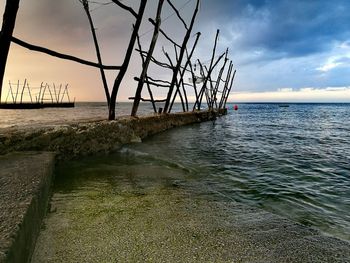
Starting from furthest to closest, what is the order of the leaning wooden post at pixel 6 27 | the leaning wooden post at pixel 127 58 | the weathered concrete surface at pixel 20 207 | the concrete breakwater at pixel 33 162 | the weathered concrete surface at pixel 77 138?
1. the leaning wooden post at pixel 127 58
2. the weathered concrete surface at pixel 77 138
3. the leaning wooden post at pixel 6 27
4. the concrete breakwater at pixel 33 162
5. the weathered concrete surface at pixel 20 207

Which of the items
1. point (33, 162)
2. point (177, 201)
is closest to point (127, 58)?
point (33, 162)

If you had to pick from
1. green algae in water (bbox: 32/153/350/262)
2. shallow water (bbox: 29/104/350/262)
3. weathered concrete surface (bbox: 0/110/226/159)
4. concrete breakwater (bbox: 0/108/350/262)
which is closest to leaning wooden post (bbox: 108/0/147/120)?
weathered concrete surface (bbox: 0/110/226/159)

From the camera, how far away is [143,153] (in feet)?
20.0

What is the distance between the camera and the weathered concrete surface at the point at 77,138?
402 centimetres

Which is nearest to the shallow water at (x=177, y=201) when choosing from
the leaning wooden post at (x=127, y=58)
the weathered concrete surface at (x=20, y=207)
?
the weathered concrete surface at (x=20, y=207)

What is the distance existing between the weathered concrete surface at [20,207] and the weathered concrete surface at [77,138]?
33.2 inches

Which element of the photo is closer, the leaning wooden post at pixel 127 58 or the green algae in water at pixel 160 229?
the green algae in water at pixel 160 229

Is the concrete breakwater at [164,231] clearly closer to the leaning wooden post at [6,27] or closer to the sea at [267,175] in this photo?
the sea at [267,175]

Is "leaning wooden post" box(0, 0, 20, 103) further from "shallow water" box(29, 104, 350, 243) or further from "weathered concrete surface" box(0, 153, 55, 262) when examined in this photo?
"shallow water" box(29, 104, 350, 243)

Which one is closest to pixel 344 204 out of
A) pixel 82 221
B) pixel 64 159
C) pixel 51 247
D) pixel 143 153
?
pixel 82 221

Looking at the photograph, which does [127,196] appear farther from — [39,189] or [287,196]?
[287,196]

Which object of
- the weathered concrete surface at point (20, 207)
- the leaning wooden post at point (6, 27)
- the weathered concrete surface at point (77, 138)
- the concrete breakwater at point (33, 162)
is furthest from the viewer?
the weathered concrete surface at point (77, 138)

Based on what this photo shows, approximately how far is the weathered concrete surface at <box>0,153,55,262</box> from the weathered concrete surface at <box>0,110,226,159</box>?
844 mm

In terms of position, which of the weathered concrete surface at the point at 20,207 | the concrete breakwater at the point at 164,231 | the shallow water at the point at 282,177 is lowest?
the shallow water at the point at 282,177
